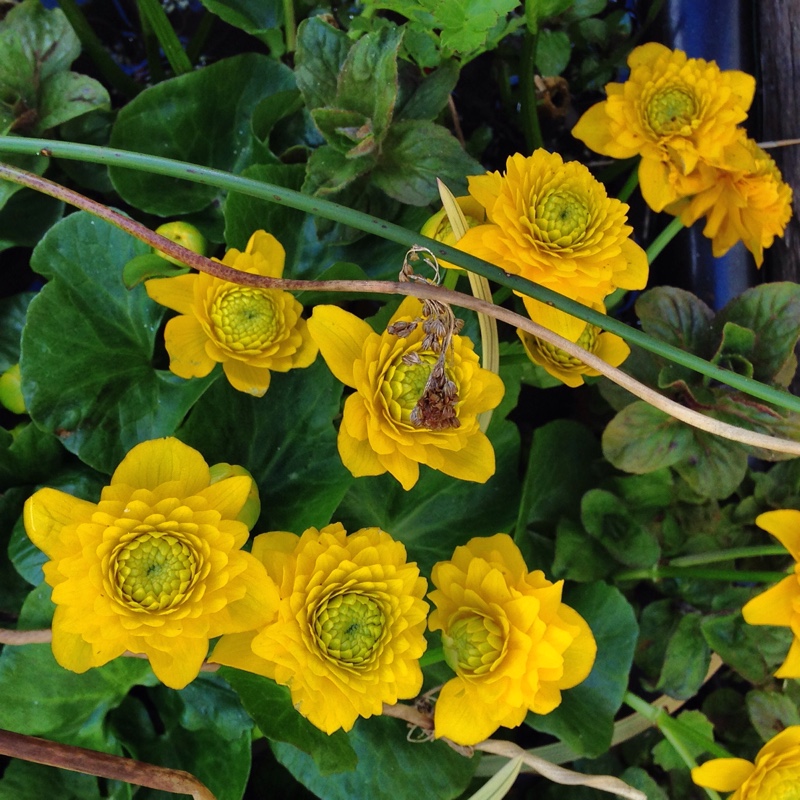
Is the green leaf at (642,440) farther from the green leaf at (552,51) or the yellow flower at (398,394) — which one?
the green leaf at (552,51)

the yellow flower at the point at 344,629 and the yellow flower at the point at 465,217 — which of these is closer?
the yellow flower at the point at 344,629

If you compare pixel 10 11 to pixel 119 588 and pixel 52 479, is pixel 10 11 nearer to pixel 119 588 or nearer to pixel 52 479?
pixel 52 479

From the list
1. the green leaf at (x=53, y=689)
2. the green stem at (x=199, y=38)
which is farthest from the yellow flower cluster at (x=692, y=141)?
the green leaf at (x=53, y=689)

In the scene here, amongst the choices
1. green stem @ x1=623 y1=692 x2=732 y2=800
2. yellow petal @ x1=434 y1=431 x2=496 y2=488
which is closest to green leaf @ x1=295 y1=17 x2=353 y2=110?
yellow petal @ x1=434 y1=431 x2=496 y2=488

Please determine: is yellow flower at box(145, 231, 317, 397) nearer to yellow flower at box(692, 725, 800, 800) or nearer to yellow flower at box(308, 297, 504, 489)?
yellow flower at box(308, 297, 504, 489)

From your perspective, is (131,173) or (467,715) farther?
(131,173)

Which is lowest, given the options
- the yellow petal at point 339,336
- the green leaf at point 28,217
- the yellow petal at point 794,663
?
the yellow petal at point 794,663

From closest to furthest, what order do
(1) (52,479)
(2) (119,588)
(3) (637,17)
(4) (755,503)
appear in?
(2) (119,588), (1) (52,479), (4) (755,503), (3) (637,17)

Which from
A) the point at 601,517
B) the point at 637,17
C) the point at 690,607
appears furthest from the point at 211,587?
the point at 637,17
